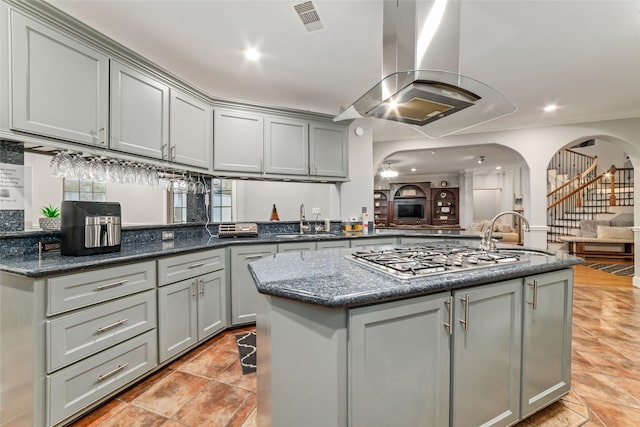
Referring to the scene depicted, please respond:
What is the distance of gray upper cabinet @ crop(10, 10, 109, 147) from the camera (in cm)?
151

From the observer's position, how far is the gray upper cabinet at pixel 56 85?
1.51 metres

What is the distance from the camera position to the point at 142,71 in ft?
7.06

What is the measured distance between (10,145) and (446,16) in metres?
2.73

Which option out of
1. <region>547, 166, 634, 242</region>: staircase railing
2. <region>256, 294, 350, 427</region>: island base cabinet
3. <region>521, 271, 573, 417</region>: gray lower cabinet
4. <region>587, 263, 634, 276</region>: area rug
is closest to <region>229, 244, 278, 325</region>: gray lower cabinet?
<region>256, 294, 350, 427</region>: island base cabinet

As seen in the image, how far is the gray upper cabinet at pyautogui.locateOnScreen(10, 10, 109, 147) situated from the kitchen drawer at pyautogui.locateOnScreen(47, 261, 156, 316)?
854 mm

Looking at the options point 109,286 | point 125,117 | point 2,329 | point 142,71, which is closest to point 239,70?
point 142,71

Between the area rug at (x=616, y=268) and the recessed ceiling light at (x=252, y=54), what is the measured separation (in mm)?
6745

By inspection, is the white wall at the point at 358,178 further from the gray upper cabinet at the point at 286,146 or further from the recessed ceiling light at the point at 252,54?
the recessed ceiling light at the point at 252,54

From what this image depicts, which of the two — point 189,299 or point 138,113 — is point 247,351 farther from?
point 138,113

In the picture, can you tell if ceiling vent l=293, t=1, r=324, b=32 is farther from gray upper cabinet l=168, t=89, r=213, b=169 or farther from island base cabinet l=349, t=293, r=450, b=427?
island base cabinet l=349, t=293, r=450, b=427

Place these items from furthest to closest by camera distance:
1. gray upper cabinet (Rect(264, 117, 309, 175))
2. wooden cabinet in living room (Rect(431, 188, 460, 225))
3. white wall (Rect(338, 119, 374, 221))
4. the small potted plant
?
wooden cabinet in living room (Rect(431, 188, 460, 225))
white wall (Rect(338, 119, 374, 221))
gray upper cabinet (Rect(264, 117, 309, 175))
the small potted plant

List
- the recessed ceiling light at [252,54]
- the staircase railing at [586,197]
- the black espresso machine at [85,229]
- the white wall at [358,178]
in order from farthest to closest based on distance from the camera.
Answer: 1. the staircase railing at [586,197]
2. the white wall at [358,178]
3. the recessed ceiling light at [252,54]
4. the black espresso machine at [85,229]

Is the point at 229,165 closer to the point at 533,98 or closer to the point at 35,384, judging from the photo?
the point at 35,384

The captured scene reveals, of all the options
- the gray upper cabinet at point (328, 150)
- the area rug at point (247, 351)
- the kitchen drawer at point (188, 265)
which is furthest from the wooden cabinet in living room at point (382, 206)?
the kitchen drawer at point (188, 265)
